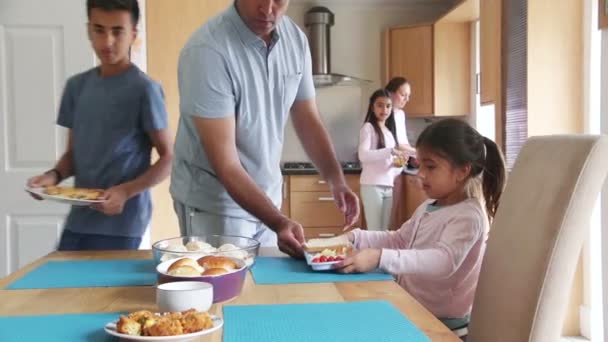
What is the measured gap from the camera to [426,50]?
493 centimetres

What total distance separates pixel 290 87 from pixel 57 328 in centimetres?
104

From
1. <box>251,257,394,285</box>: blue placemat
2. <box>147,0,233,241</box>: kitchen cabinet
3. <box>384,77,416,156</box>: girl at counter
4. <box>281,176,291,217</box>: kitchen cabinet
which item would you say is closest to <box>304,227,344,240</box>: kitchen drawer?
<box>281,176,291,217</box>: kitchen cabinet

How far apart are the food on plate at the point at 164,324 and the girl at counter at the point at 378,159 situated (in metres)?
3.27

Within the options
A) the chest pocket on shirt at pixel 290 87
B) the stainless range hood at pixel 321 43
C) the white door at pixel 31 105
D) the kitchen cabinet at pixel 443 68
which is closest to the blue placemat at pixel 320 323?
the chest pocket on shirt at pixel 290 87

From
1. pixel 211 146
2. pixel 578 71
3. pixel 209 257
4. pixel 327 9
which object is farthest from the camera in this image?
pixel 327 9

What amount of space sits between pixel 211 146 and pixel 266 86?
0.26 metres

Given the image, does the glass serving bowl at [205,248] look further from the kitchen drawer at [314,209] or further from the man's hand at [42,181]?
the kitchen drawer at [314,209]

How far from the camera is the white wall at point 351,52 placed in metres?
5.32

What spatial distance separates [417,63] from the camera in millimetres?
4973

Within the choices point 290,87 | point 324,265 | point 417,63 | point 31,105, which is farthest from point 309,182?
point 324,265

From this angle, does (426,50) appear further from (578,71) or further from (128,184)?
(128,184)

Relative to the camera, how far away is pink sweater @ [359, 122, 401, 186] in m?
4.02

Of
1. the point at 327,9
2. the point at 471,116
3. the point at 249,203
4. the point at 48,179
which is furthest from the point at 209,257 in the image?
the point at 327,9

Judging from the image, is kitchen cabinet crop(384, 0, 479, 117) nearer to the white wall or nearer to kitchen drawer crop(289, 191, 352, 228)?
the white wall
